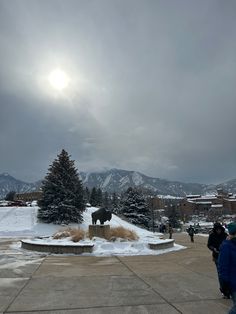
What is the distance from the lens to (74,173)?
4134 cm

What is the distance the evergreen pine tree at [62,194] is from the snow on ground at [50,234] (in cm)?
112

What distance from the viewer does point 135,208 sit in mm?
55594

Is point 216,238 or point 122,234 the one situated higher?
point 122,234

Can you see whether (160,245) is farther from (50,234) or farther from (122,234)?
(50,234)

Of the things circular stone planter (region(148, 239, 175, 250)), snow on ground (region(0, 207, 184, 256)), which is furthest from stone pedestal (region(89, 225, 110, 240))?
circular stone planter (region(148, 239, 175, 250))

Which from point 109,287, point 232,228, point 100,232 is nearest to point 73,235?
point 100,232

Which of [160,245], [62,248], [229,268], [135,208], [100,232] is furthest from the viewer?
[135,208]

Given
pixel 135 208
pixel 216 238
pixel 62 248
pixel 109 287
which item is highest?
pixel 135 208

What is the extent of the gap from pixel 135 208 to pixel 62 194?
60.6ft

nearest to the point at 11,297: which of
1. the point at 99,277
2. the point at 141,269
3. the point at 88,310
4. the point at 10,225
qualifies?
the point at 88,310

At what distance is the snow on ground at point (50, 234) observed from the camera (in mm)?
17094

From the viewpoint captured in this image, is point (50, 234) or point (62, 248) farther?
point (50, 234)

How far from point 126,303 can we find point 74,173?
34750 mm

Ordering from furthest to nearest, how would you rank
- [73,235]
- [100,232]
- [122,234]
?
[100,232] < [122,234] < [73,235]
